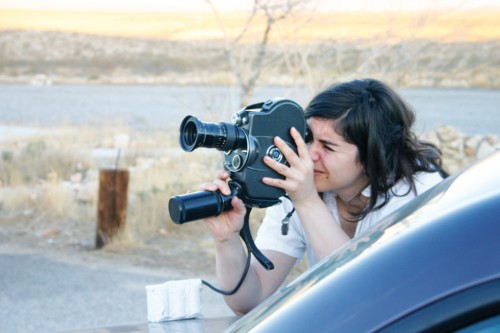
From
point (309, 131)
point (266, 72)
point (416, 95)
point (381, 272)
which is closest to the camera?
point (381, 272)

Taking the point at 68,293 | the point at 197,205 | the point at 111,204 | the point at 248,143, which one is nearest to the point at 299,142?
the point at 248,143

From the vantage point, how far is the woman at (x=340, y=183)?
2.76 meters

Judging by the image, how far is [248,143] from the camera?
2.49 m

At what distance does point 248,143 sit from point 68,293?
432cm

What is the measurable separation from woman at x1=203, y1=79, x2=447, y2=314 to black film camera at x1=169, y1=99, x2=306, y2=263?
0.45 ft

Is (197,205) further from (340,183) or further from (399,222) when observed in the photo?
(399,222)

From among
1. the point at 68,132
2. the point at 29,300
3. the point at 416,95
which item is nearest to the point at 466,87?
the point at 416,95

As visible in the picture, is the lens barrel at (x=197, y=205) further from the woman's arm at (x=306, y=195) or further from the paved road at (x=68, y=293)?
the paved road at (x=68, y=293)

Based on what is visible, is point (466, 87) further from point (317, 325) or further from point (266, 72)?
point (317, 325)

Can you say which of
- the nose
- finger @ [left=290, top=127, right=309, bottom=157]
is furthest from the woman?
finger @ [left=290, top=127, right=309, bottom=157]

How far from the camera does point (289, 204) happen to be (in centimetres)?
311

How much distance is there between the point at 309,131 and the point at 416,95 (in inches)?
1527

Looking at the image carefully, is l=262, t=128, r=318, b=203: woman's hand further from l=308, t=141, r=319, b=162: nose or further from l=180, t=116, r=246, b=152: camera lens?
l=308, t=141, r=319, b=162: nose

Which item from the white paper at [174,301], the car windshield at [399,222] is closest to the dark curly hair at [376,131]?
the white paper at [174,301]
